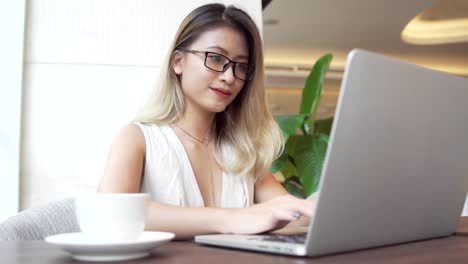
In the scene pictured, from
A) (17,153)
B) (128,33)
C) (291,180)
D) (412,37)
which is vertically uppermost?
(412,37)

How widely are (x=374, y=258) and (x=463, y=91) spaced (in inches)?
11.4

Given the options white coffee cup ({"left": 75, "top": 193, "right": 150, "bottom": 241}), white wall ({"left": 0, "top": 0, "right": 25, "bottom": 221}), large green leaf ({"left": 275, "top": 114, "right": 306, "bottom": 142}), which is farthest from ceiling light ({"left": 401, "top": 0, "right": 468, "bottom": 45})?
white coffee cup ({"left": 75, "top": 193, "right": 150, "bottom": 241})

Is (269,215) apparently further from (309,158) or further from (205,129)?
(309,158)

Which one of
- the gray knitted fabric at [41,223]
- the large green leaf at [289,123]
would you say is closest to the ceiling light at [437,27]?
the large green leaf at [289,123]

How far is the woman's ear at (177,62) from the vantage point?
1514 millimetres

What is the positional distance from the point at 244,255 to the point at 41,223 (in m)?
0.55

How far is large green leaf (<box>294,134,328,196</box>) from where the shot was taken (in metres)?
2.94

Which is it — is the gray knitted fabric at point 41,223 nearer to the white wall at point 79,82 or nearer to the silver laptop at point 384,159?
the silver laptop at point 384,159

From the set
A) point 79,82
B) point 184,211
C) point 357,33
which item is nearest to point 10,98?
point 79,82

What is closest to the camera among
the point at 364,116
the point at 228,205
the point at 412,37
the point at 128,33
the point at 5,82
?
the point at 364,116

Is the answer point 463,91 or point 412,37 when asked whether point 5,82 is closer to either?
point 463,91

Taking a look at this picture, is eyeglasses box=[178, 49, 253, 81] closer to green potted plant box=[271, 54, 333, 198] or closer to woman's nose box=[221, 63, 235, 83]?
woman's nose box=[221, 63, 235, 83]

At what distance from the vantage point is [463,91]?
0.81 meters

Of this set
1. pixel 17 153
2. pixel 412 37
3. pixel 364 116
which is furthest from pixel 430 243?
pixel 412 37
